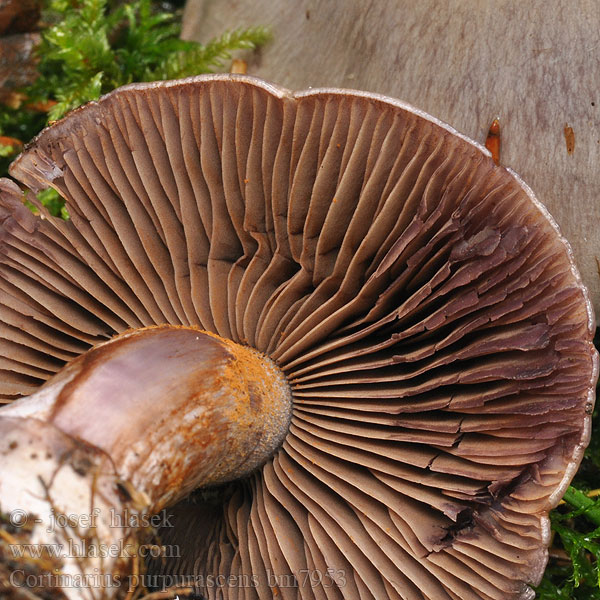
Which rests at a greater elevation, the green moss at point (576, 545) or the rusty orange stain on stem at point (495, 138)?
the rusty orange stain on stem at point (495, 138)

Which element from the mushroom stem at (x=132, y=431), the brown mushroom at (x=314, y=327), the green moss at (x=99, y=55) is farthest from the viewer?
the green moss at (x=99, y=55)

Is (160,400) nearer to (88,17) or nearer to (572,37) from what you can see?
(572,37)

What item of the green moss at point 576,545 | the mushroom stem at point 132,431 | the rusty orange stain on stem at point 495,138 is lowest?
the green moss at point 576,545

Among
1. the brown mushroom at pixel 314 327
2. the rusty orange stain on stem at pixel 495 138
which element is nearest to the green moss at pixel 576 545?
the brown mushroom at pixel 314 327

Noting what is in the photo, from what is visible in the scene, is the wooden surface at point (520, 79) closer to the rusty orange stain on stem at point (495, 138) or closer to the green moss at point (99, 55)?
the rusty orange stain on stem at point (495, 138)

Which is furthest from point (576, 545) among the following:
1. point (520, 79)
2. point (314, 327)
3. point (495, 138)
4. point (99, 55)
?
point (99, 55)

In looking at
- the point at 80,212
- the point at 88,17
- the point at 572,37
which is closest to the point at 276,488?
the point at 80,212

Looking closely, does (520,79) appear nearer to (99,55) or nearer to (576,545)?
(576,545)

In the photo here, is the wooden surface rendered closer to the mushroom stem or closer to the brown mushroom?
the brown mushroom
